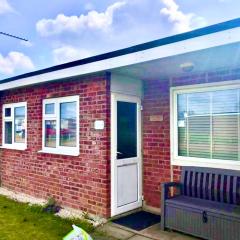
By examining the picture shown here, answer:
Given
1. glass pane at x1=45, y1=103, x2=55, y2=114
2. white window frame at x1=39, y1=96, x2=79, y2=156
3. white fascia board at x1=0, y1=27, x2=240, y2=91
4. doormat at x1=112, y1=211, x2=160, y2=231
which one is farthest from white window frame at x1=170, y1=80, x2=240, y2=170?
glass pane at x1=45, y1=103, x2=55, y2=114

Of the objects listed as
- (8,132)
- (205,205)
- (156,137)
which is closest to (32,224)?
(156,137)

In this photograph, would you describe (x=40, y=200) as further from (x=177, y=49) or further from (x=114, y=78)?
(x=177, y=49)

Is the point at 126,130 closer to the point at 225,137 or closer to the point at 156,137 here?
the point at 156,137

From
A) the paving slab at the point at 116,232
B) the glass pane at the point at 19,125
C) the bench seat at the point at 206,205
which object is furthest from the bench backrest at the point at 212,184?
the glass pane at the point at 19,125

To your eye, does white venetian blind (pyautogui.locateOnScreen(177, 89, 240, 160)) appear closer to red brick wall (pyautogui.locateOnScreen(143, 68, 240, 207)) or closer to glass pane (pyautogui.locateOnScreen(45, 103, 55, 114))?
red brick wall (pyautogui.locateOnScreen(143, 68, 240, 207))

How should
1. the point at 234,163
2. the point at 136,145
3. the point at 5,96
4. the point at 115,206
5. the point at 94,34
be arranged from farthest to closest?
the point at 94,34 < the point at 5,96 < the point at 136,145 < the point at 115,206 < the point at 234,163

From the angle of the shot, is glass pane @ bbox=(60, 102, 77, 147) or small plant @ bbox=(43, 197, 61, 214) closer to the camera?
small plant @ bbox=(43, 197, 61, 214)

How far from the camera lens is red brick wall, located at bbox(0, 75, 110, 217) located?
558cm

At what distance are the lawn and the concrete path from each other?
0.75 ft

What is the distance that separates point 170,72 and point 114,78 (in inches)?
43.9

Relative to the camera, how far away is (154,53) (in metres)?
4.13

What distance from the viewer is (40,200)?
23.1 feet

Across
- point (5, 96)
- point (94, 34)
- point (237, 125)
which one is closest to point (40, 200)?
point (5, 96)

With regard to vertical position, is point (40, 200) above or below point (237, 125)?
below
